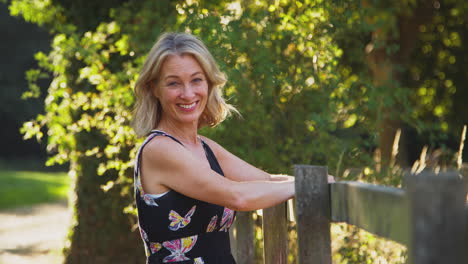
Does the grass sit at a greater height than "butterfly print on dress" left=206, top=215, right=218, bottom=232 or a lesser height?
greater

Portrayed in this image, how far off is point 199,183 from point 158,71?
1.96 ft

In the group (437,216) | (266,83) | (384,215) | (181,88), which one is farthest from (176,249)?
(266,83)

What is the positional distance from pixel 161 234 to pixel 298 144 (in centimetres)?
294

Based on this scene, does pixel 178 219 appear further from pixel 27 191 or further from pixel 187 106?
pixel 27 191

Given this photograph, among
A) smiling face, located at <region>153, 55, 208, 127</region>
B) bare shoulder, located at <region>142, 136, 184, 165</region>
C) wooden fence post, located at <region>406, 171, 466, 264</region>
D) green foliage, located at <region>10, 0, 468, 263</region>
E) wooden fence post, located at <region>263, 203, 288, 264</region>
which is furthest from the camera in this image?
green foliage, located at <region>10, 0, 468, 263</region>

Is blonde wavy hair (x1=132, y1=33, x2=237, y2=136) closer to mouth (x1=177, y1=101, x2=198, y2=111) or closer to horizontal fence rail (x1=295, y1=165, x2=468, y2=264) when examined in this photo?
mouth (x1=177, y1=101, x2=198, y2=111)

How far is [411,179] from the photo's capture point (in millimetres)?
1544

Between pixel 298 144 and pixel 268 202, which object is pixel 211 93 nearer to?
pixel 268 202

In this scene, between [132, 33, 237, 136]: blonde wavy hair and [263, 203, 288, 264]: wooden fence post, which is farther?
[263, 203, 288, 264]: wooden fence post

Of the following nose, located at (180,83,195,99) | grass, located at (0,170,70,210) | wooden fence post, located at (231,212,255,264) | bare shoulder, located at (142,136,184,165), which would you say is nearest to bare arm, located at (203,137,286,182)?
nose, located at (180,83,195,99)

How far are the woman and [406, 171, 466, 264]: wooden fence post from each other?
1283 millimetres

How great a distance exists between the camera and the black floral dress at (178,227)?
9.68ft

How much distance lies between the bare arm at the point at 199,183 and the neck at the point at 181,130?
26 cm

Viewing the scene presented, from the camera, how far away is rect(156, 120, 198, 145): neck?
3.26m
